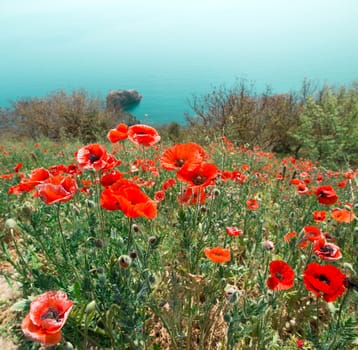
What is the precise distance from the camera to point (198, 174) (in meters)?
1.60

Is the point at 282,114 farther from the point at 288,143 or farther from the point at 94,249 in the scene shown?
the point at 94,249

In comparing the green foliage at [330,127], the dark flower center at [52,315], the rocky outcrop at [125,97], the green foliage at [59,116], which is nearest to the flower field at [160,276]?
the dark flower center at [52,315]

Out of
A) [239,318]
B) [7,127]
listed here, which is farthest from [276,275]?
[7,127]

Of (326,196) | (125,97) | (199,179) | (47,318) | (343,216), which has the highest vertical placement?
(199,179)

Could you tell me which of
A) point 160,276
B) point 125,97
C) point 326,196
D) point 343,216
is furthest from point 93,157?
point 125,97

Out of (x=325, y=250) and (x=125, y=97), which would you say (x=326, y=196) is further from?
(x=125, y=97)

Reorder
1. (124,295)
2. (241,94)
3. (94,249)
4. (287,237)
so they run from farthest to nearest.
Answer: (241,94), (287,237), (94,249), (124,295)

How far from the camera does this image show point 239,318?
128cm

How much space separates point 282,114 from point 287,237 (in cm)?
2387

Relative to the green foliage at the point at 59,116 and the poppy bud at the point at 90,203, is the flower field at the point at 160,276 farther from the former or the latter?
the green foliage at the point at 59,116

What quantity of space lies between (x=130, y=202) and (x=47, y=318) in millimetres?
525

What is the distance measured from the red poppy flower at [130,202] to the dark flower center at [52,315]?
0.45 meters

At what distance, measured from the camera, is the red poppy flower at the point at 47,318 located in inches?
35.2

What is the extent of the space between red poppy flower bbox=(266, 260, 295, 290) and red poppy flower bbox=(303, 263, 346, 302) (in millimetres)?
75
